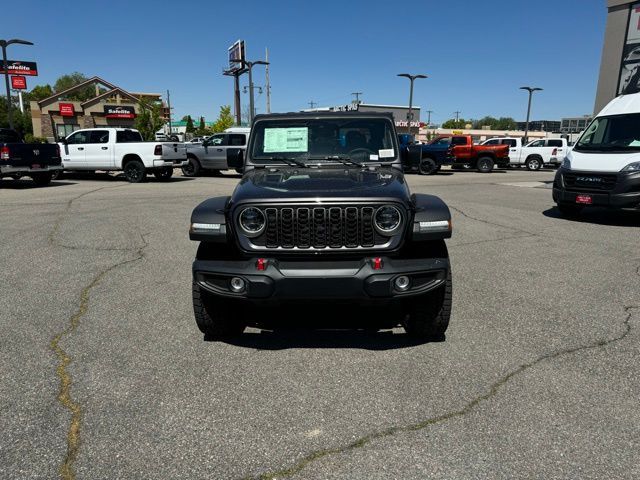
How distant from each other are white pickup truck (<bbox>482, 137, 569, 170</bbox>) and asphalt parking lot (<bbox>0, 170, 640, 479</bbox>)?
23439mm

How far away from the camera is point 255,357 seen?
3521mm

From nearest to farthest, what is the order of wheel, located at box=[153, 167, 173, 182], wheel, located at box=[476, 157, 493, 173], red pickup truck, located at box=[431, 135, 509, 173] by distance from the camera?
wheel, located at box=[153, 167, 173, 182]
red pickup truck, located at box=[431, 135, 509, 173]
wheel, located at box=[476, 157, 493, 173]

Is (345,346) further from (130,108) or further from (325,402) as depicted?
(130,108)

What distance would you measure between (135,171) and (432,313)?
1612 centimetres

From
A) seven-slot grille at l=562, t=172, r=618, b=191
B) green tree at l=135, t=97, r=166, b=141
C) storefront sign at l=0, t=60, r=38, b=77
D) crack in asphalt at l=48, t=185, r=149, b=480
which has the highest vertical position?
storefront sign at l=0, t=60, r=38, b=77

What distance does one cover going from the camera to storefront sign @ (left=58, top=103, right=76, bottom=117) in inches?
2109

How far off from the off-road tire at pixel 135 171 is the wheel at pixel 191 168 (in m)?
2.87

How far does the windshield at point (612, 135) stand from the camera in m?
9.08

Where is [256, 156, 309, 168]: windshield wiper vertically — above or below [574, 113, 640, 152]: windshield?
below

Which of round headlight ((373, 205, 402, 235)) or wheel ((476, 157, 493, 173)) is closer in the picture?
round headlight ((373, 205, 402, 235))

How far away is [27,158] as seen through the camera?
14852mm

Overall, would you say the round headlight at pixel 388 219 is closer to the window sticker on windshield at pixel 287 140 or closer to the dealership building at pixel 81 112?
the window sticker on windshield at pixel 287 140

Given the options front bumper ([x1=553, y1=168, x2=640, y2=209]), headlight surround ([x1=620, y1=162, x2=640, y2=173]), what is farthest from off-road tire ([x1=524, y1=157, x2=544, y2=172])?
headlight surround ([x1=620, y1=162, x2=640, y2=173])

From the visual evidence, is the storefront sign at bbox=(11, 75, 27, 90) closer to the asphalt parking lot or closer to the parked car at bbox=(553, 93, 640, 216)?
the asphalt parking lot
